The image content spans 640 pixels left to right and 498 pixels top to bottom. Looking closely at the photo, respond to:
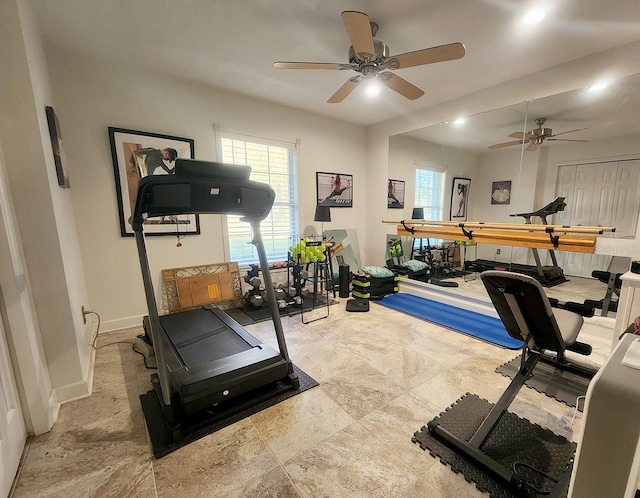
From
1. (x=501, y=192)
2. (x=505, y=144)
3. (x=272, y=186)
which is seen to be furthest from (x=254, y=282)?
(x=505, y=144)

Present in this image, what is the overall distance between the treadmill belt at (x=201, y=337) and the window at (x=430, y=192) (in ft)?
11.8

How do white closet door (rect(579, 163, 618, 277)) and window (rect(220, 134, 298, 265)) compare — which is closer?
white closet door (rect(579, 163, 618, 277))

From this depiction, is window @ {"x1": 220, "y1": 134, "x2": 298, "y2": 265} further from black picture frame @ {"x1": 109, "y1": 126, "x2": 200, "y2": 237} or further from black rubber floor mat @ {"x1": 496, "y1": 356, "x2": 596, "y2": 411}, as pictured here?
black rubber floor mat @ {"x1": 496, "y1": 356, "x2": 596, "y2": 411}

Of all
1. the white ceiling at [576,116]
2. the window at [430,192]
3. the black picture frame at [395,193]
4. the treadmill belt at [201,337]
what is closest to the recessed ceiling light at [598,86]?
the white ceiling at [576,116]

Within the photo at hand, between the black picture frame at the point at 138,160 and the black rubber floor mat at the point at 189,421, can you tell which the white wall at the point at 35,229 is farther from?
the black picture frame at the point at 138,160

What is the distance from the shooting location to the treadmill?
5.23 ft

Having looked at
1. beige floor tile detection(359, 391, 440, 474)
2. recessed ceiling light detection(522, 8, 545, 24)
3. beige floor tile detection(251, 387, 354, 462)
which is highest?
recessed ceiling light detection(522, 8, 545, 24)

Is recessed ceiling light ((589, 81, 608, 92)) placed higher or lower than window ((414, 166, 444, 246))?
higher

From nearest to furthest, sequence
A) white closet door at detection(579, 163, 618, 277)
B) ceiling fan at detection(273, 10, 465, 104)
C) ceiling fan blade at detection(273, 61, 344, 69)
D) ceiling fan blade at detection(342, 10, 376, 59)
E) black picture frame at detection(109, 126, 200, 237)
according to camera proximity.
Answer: ceiling fan blade at detection(342, 10, 376, 59)
ceiling fan at detection(273, 10, 465, 104)
ceiling fan blade at detection(273, 61, 344, 69)
white closet door at detection(579, 163, 618, 277)
black picture frame at detection(109, 126, 200, 237)

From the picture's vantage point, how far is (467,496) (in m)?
1.32

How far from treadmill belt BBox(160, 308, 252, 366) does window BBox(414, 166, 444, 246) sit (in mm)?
3589

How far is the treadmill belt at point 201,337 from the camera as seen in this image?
2160mm

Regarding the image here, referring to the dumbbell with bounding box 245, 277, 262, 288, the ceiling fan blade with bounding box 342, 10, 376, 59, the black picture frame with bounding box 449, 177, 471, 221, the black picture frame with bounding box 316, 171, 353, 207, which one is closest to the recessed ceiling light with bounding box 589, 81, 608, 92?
the black picture frame with bounding box 449, 177, 471, 221

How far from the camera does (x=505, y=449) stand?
156cm
